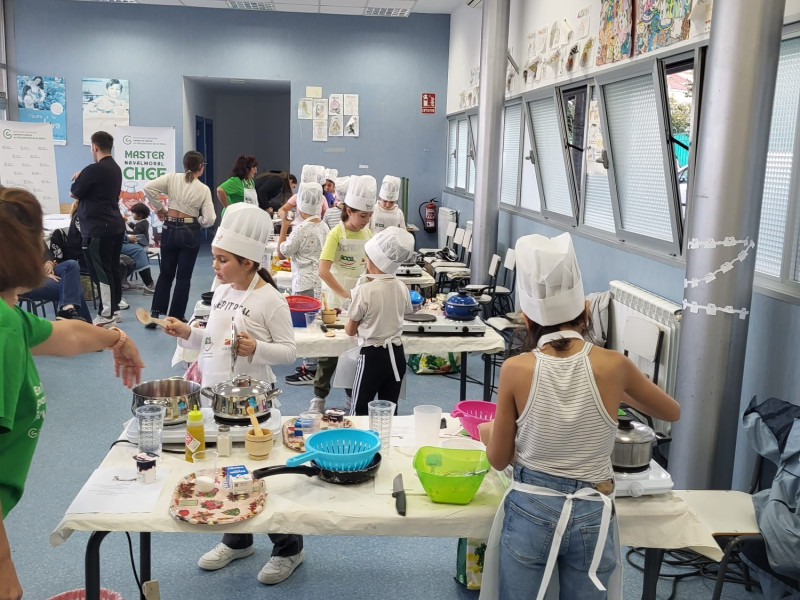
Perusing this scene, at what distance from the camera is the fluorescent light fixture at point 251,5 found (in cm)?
1056

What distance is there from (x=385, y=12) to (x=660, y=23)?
719cm

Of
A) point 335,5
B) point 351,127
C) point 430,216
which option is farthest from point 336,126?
point 430,216

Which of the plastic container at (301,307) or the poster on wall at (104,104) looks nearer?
the plastic container at (301,307)

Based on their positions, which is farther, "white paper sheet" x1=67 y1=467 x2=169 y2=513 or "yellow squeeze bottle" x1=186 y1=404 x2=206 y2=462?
"yellow squeeze bottle" x1=186 y1=404 x2=206 y2=462

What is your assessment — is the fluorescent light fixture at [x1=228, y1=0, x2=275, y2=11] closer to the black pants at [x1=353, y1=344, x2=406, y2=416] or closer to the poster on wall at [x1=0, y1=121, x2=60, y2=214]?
the poster on wall at [x1=0, y1=121, x2=60, y2=214]

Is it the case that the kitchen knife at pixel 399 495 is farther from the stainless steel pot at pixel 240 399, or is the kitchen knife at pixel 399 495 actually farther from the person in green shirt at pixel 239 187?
the person in green shirt at pixel 239 187

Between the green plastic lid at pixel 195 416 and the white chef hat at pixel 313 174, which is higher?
the white chef hat at pixel 313 174

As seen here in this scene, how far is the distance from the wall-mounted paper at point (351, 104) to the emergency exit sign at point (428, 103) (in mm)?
1090

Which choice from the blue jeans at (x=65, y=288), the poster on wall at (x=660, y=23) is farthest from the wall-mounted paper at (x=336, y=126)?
the poster on wall at (x=660, y=23)

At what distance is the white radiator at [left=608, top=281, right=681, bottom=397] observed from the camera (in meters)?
3.93

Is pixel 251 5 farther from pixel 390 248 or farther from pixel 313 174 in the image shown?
pixel 390 248

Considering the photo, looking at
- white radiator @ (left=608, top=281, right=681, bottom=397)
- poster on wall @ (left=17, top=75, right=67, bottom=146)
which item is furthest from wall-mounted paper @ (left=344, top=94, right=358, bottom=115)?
white radiator @ (left=608, top=281, right=681, bottom=397)

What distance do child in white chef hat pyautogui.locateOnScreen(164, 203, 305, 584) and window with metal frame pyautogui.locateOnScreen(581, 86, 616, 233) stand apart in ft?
10.9

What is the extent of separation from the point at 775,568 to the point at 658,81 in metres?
3.01
